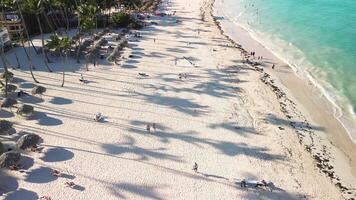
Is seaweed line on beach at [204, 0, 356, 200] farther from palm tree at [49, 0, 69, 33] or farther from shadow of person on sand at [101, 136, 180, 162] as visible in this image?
palm tree at [49, 0, 69, 33]

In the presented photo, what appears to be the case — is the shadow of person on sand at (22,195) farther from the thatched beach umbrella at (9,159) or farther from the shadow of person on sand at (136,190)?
the shadow of person on sand at (136,190)

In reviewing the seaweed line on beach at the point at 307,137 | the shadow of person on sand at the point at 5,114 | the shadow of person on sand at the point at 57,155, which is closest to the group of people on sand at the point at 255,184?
the seaweed line on beach at the point at 307,137

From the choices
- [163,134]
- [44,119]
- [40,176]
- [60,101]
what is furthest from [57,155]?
[60,101]

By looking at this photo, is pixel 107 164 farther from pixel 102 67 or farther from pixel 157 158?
pixel 102 67

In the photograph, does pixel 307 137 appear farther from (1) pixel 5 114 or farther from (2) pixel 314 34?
(2) pixel 314 34

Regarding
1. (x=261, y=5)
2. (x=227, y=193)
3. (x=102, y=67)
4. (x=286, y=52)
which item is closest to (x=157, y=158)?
(x=227, y=193)

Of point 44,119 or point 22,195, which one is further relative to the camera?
point 44,119

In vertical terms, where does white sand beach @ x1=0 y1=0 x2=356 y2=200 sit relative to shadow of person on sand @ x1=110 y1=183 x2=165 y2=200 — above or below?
above

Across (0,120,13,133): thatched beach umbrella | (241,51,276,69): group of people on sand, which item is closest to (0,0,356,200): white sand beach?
(0,120,13,133): thatched beach umbrella
